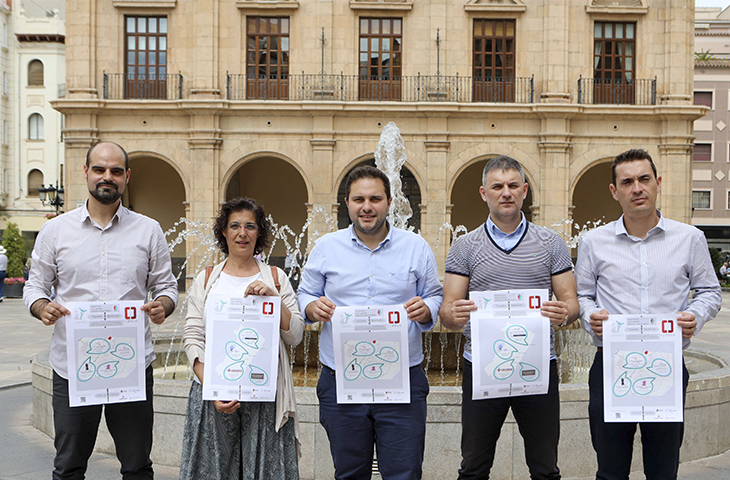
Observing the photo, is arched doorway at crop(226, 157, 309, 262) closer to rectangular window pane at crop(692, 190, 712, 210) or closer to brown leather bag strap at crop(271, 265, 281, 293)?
brown leather bag strap at crop(271, 265, 281, 293)

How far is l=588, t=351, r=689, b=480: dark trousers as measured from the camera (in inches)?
138

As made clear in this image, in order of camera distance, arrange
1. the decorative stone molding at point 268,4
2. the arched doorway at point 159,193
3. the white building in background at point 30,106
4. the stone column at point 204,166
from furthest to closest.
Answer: the white building in background at point 30,106 → the arched doorway at point 159,193 → the decorative stone molding at point 268,4 → the stone column at point 204,166

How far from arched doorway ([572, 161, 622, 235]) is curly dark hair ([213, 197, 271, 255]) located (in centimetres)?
2508

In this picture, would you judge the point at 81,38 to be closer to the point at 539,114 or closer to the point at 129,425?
the point at 539,114

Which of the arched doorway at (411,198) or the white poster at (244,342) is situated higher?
the arched doorway at (411,198)

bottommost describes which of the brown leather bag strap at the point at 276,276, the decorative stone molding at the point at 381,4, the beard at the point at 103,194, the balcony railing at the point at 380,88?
the brown leather bag strap at the point at 276,276

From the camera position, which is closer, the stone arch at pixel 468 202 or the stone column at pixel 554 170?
the stone column at pixel 554 170

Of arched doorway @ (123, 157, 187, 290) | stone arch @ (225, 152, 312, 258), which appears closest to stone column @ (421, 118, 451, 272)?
stone arch @ (225, 152, 312, 258)

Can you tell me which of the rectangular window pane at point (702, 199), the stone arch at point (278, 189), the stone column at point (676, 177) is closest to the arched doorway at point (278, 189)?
the stone arch at point (278, 189)

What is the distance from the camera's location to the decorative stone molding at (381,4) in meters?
22.8

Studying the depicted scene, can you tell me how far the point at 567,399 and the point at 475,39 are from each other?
1998 cm

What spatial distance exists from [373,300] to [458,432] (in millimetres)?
2039

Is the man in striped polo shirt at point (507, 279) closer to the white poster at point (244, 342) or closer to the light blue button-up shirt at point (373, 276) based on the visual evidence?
the light blue button-up shirt at point (373, 276)

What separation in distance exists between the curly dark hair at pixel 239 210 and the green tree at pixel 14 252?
2446 cm
